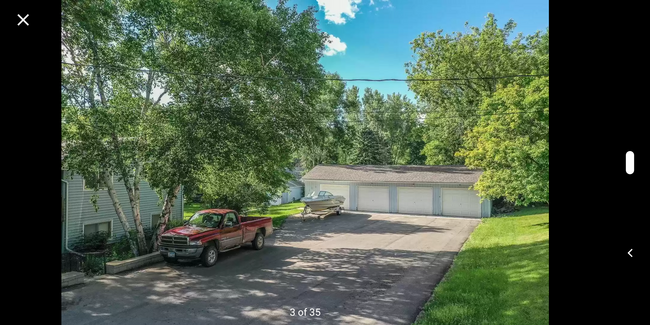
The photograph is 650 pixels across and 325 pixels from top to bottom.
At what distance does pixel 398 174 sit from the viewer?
25516 mm

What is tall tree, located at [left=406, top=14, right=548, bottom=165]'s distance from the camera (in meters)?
23.6

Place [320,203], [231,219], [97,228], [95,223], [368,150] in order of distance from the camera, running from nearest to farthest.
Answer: [231,219] → [95,223] → [97,228] → [320,203] → [368,150]

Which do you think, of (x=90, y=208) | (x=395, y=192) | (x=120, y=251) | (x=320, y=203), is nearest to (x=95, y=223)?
(x=90, y=208)

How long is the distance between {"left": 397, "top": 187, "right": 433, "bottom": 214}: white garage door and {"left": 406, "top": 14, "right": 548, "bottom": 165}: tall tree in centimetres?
486

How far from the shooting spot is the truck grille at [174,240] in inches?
386

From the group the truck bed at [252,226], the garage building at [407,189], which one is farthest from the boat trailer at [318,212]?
the truck bed at [252,226]

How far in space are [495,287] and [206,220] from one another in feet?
27.6

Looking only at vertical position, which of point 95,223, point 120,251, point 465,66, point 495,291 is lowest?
point 120,251

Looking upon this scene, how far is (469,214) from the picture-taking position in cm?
2238

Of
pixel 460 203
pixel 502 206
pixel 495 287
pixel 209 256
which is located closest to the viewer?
pixel 495 287

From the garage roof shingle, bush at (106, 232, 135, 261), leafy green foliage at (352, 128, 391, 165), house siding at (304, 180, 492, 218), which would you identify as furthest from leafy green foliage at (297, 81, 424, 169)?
bush at (106, 232, 135, 261)
